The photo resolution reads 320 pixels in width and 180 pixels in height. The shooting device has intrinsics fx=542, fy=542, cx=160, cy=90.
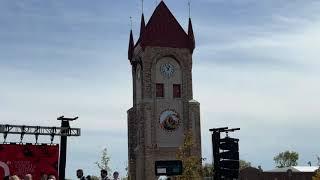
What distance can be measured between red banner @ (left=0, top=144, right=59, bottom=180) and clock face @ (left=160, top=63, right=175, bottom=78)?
30.3m

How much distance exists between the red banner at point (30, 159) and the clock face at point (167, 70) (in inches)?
1193

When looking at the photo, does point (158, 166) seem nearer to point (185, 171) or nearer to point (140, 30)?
point (185, 171)

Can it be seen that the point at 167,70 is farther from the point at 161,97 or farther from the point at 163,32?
the point at 163,32

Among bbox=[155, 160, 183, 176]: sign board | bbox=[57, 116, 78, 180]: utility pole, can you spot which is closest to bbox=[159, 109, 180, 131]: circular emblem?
bbox=[57, 116, 78, 180]: utility pole

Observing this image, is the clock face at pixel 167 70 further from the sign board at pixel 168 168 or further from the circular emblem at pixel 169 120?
the sign board at pixel 168 168

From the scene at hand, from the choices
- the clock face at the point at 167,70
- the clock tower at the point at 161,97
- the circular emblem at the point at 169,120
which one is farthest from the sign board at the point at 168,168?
the clock face at the point at 167,70

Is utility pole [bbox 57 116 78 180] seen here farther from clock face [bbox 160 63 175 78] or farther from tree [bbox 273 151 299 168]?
tree [bbox 273 151 299 168]

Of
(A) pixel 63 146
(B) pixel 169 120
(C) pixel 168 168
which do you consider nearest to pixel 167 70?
(B) pixel 169 120

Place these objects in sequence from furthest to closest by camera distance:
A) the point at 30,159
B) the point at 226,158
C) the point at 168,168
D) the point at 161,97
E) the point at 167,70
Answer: the point at 167,70 < the point at 161,97 < the point at 30,159 < the point at 168,168 < the point at 226,158

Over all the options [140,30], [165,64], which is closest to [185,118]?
[165,64]

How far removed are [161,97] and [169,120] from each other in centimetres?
280

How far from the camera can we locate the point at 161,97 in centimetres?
6131

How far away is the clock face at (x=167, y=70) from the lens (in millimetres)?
62406

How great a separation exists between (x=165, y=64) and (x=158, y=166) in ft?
125
